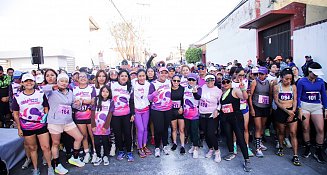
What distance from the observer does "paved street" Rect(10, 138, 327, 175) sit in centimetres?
472

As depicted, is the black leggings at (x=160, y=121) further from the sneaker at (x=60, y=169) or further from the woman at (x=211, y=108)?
the sneaker at (x=60, y=169)

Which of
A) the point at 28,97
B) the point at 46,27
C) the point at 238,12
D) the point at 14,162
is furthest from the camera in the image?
the point at 46,27

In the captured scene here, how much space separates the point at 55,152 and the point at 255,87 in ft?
14.4

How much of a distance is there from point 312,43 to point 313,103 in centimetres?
474

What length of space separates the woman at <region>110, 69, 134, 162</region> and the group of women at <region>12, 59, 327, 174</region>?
0.02 meters

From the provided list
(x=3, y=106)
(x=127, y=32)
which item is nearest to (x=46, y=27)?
(x=3, y=106)

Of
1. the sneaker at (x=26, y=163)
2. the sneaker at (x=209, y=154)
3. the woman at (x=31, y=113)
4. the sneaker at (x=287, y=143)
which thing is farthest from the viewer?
the sneaker at (x=287, y=143)

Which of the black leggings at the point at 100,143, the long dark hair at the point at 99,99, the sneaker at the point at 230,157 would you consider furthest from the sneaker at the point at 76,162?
the sneaker at the point at 230,157

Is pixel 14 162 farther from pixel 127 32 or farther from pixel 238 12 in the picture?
pixel 127 32

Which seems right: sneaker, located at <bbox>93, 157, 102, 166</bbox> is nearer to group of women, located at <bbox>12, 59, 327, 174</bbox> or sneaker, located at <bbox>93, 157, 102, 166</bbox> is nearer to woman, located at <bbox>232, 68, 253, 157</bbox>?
group of women, located at <bbox>12, 59, 327, 174</bbox>

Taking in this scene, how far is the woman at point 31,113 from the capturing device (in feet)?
14.8

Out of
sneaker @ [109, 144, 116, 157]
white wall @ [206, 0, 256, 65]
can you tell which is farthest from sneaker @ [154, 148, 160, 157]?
white wall @ [206, 0, 256, 65]

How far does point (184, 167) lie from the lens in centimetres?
498

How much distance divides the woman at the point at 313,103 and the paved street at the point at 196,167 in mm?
462
